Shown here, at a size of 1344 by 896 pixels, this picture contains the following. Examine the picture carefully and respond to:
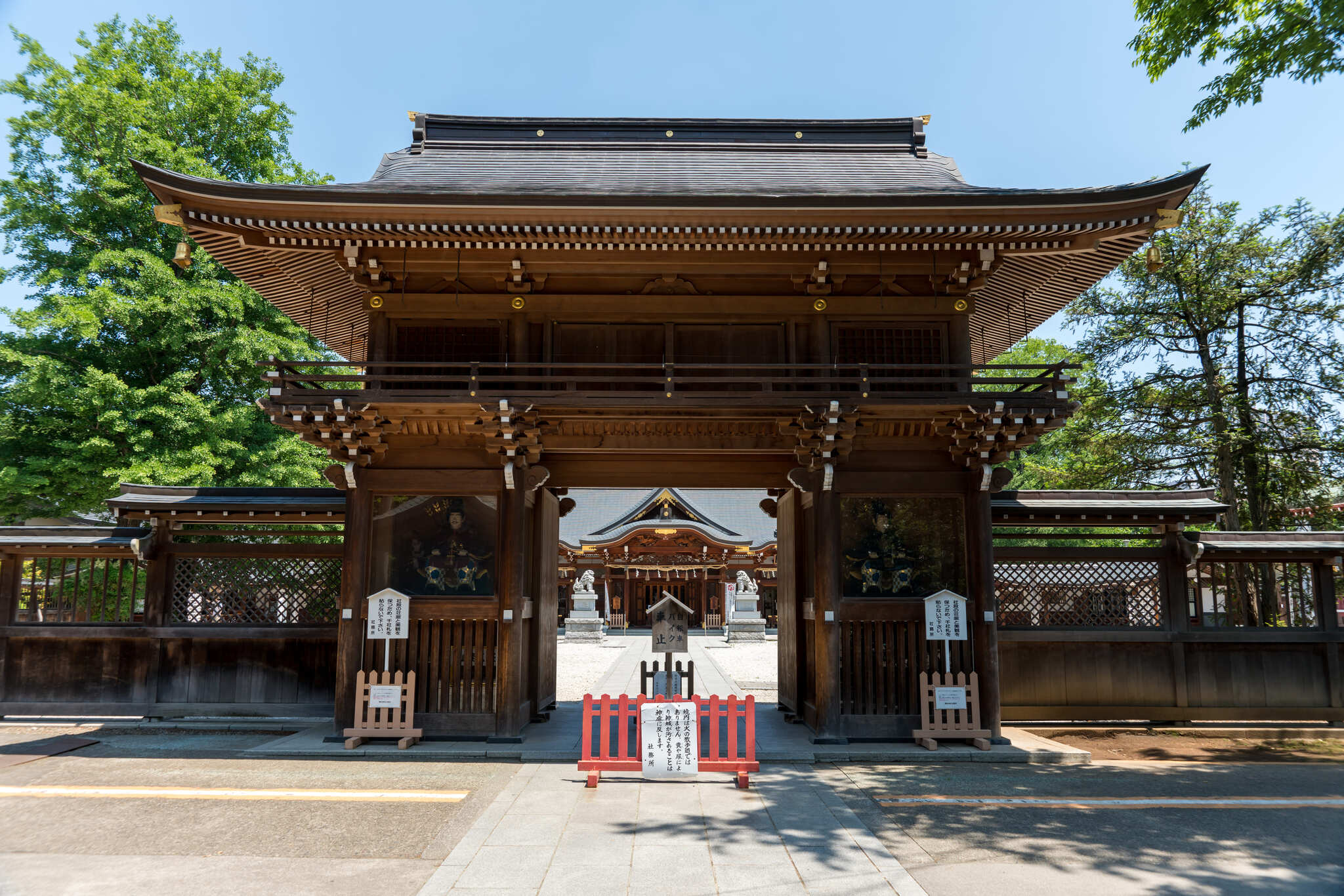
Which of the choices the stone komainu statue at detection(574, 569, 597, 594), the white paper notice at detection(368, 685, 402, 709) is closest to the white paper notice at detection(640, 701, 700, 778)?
the white paper notice at detection(368, 685, 402, 709)

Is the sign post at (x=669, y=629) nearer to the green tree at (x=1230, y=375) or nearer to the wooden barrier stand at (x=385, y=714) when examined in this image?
the wooden barrier stand at (x=385, y=714)

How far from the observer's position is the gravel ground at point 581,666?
16.3m

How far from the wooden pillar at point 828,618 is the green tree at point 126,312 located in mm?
12602

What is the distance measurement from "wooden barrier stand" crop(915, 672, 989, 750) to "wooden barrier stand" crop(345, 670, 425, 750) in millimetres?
6247

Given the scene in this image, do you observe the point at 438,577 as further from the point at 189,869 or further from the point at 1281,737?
the point at 1281,737

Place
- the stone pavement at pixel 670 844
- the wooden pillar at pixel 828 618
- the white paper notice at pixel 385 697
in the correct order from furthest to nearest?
the wooden pillar at pixel 828 618, the white paper notice at pixel 385 697, the stone pavement at pixel 670 844

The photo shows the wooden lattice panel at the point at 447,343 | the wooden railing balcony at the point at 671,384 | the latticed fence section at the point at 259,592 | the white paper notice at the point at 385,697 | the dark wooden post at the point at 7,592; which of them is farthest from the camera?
the latticed fence section at the point at 259,592

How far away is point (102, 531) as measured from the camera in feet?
37.6

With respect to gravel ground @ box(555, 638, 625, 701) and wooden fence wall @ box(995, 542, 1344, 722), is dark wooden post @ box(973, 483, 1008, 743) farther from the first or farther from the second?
gravel ground @ box(555, 638, 625, 701)

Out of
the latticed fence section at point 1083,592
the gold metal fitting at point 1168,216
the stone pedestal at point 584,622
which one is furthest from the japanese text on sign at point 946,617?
the stone pedestal at point 584,622

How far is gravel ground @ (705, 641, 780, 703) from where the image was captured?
15.4 meters

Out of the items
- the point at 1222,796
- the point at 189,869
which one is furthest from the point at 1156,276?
the point at 189,869

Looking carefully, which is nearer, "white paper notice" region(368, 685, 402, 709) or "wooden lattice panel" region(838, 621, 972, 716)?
"white paper notice" region(368, 685, 402, 709)

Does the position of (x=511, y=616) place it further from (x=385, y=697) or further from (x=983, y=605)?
(x=983, y=605)
